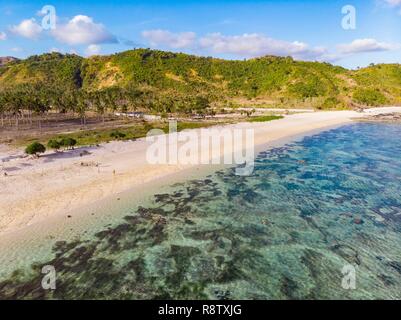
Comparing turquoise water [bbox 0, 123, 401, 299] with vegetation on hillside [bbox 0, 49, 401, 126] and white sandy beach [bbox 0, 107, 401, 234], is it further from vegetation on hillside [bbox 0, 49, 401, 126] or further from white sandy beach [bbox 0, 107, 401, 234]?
vegetation on hillside [bbox 0, 49, 401, 126]

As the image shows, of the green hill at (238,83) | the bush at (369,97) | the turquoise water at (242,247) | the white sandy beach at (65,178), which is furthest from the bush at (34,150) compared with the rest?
the bush at (369,97)

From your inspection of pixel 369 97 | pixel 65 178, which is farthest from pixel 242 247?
pixel 369 97

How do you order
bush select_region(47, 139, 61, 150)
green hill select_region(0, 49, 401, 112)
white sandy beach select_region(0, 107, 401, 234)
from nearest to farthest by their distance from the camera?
white sandy beach select_region(0, 107, 401, 234), bush select_region(47, 139, 61, 150), green hill select_region(0, 49, 401, 112)

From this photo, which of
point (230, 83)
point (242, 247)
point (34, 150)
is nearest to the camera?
point (242, 247)

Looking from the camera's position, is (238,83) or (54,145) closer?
(54,145)

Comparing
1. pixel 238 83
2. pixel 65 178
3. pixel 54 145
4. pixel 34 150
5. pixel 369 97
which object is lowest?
pixel 65 178

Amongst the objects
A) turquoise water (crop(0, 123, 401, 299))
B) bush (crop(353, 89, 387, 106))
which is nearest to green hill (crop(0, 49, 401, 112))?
bush (crop(353, 89, 387, 106))

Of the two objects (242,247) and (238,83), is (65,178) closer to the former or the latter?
(242,247)

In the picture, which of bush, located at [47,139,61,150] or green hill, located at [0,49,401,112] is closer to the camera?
bush, located at [47,139,61,150]
